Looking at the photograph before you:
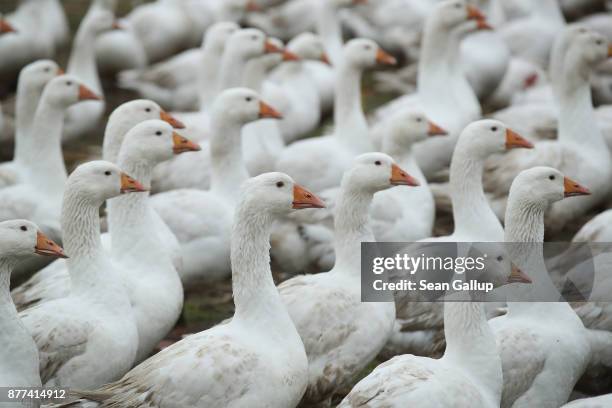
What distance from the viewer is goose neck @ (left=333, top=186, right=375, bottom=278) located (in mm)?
7387

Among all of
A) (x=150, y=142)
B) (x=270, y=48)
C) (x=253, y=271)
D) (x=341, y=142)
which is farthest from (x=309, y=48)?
(x=253, y=271)

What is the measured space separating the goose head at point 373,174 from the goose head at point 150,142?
1370 mm

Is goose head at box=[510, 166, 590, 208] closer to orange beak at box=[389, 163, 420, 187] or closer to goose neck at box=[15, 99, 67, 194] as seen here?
orange beak at box=[389, 163, 420, 187]

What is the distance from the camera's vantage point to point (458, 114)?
11.2 meters

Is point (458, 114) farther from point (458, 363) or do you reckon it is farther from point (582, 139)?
point (458, 363)

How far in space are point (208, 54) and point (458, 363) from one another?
21.2 feet

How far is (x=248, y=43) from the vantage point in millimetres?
11156

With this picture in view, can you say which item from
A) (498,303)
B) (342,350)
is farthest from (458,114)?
(342,350)

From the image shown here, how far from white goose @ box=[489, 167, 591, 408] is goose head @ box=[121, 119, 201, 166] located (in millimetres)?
2507

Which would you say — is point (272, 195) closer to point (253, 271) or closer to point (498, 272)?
point (253, 271)

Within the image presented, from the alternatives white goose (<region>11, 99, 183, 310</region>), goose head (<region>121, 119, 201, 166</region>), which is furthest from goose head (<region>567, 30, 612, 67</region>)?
goose head (<region>121, 119, 201, 166</region>)

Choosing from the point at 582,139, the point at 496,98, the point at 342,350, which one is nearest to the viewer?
the point at 342,350

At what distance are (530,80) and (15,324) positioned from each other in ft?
29.7

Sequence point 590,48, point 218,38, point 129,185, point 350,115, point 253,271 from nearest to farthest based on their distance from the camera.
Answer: point 253,271, point 129,185, point 590,48, point 350,115, point 218,38
